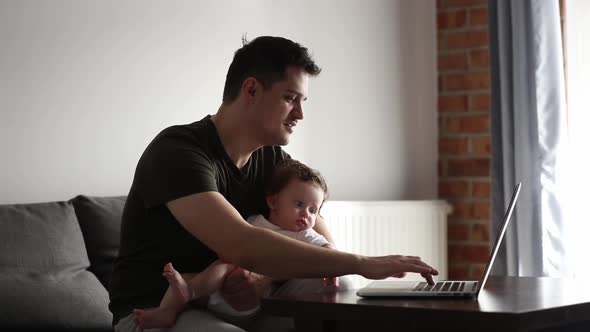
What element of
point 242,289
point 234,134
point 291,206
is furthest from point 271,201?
point 242,289

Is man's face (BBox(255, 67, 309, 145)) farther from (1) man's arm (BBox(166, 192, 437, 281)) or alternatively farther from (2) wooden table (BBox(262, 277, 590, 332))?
(2) wooden table (BBox(262, 277, 590, 332))

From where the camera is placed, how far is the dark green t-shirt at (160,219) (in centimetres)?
209

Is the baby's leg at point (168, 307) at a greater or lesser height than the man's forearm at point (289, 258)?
lesser

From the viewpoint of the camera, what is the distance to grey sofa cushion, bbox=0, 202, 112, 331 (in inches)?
97.3

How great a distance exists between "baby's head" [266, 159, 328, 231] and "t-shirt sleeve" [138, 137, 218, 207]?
263 millimetres

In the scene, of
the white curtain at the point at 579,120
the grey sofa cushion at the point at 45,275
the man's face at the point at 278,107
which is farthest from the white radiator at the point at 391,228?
the man's face at the point at 278,107

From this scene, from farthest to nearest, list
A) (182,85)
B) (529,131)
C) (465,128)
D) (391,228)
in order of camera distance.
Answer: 1. (465,128)
2. (391,228)
3. (529,131)
4. (182,85)

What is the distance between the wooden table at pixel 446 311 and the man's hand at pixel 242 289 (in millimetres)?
285

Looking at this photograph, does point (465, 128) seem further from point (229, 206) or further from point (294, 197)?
point (229, 206)

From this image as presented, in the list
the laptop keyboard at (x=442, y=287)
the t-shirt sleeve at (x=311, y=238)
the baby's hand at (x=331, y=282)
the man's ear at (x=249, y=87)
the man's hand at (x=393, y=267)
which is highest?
the man's ear at (x=249, y=87)

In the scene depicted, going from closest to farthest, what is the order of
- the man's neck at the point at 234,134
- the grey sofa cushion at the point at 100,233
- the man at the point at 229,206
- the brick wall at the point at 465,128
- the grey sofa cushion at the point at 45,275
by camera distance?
the man at the point at 229,206 < the man's neck at the point at 234,134 < the grey sofa cushion at the point at 45,275 < the grey sofa cushion at the point at 100,233 < the brick wall at the point at 465,128

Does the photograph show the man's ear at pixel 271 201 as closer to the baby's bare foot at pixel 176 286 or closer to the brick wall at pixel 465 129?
the baby's bare foot at pixel 176 286

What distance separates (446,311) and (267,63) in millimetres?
953

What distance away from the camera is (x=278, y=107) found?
7.63ft
